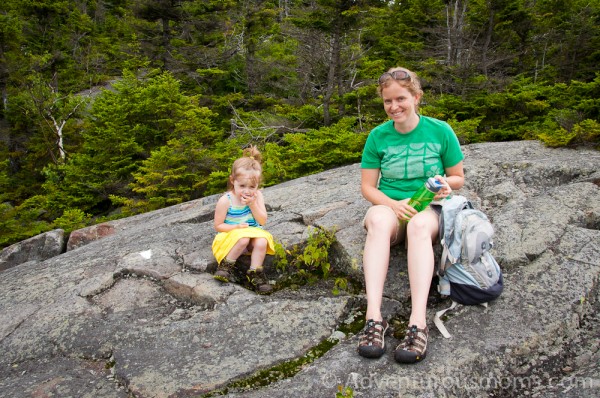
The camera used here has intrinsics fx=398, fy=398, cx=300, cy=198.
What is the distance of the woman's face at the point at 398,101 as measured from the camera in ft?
9.31

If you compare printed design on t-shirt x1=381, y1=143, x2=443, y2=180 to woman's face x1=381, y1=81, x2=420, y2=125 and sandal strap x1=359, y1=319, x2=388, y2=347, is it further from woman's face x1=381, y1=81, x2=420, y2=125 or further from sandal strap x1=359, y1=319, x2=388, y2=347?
sandal strap x1=359, y1=319, x2=388, y2=347

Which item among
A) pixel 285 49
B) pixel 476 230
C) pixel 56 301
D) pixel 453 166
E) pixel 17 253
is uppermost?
pixel 285 49

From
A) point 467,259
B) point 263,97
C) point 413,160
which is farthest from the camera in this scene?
point 263,97

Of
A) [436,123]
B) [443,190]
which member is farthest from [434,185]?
[436,123]

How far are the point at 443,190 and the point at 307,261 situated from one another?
1206mm

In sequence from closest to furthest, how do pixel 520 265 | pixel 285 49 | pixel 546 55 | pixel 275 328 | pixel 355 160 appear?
pixel 275 328 < pixel 520 265 < pixel 355 160 < pixel 546 55 < pixel 285 49

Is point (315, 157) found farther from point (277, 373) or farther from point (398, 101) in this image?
point (277, 373)

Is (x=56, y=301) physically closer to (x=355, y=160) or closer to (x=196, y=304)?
(x=196, y=304)

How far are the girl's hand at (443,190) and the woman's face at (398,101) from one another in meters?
0.55

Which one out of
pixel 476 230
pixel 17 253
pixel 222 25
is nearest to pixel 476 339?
pixel 476 230

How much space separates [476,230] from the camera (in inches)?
99.5

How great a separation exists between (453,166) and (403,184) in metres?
0.40

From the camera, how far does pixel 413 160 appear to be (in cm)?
304

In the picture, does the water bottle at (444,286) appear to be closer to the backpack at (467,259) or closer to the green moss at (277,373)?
the backpack at (467,259)
